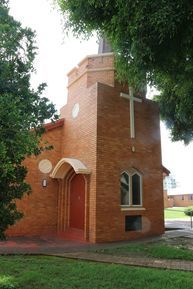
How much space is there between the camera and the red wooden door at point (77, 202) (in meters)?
12.3

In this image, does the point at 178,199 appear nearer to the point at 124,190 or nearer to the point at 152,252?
the point at 124,190

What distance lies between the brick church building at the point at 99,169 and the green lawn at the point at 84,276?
3.81 meters

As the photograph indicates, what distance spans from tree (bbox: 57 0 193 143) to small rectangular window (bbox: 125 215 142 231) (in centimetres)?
572

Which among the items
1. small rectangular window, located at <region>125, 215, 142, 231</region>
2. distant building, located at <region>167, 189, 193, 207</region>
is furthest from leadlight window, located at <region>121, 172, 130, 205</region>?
distant building, located at <region>167, 189, 193, 207</region>

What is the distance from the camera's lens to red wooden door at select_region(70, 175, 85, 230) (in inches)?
485

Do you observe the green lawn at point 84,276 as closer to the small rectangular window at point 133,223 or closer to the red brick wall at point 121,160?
the red brick wall at point 121,160

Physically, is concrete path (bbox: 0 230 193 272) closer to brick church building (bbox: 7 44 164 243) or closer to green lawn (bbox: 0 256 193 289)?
green lawn (bbox: 0 256 193 289)

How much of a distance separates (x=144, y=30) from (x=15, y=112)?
341cm

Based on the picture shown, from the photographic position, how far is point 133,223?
12.2 metres

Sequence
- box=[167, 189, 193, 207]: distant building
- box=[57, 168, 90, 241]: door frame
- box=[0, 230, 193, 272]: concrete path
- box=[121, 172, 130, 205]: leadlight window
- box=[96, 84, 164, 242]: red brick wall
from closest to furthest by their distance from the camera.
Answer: box=[0, 230, 193, 272]: concrete path → box=[96, 84, 164, 242]: red brick wall → box=[121, 172, 130, 205]: leadlight window → box=[57, 168, 90, 241]: door frame → box=[167, 189, 193, 207]: distant building

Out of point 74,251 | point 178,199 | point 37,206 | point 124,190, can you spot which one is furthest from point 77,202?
point 178,199

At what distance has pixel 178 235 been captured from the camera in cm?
1243

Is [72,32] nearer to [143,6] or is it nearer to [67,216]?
[143,6]

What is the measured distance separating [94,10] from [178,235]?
31.5ft
